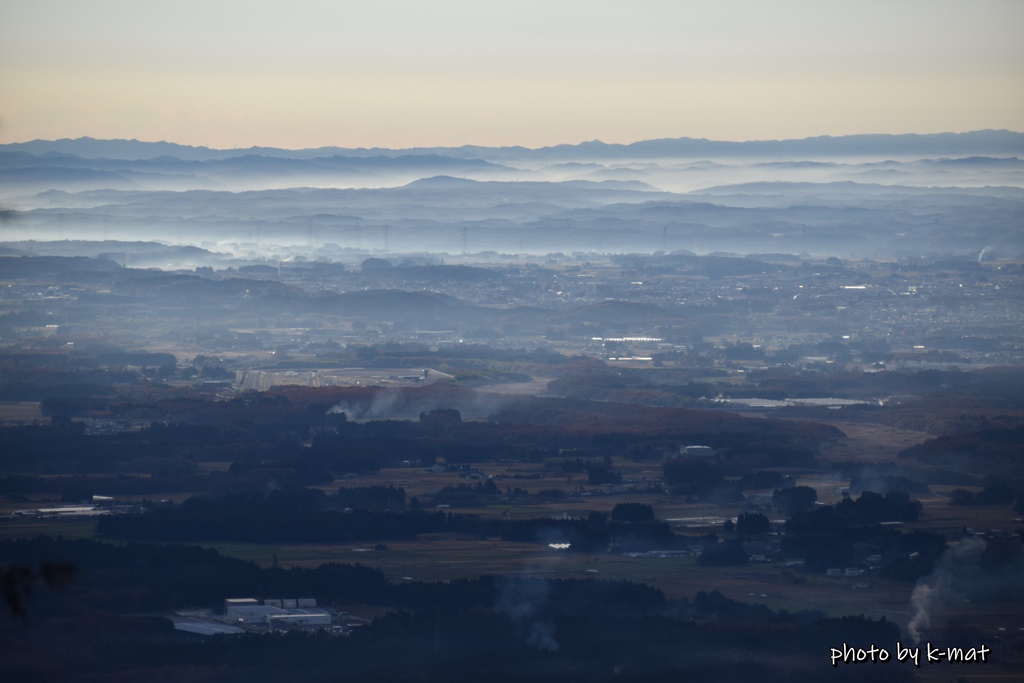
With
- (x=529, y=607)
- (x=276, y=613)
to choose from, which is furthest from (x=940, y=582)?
(x=276, y=613)

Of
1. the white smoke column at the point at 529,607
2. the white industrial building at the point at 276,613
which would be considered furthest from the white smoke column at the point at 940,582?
the white industrial building at the point at 276,613

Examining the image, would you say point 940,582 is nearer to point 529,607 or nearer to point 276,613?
point 529,607

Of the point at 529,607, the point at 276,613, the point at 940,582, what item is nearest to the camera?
the point at 276,613

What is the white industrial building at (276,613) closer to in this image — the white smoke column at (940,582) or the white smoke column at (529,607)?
the white smoke column at (529,607)

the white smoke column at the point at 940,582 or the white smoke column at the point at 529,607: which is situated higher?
the white smoke column at the point at 529,607

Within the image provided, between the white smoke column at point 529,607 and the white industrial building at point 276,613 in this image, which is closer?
the white smoke column at point 529,607

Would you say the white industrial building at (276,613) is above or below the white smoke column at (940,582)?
above

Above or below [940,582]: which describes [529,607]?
above

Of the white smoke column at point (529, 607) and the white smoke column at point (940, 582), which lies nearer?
the white smoke column at point (529, 607)

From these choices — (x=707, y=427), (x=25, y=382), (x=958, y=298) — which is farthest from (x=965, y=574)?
(x=958, y=298)
